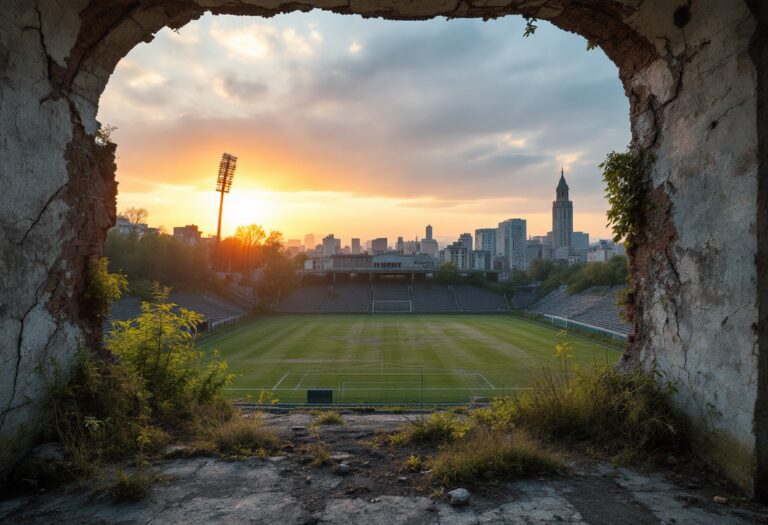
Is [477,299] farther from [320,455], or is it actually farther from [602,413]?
[320,455]

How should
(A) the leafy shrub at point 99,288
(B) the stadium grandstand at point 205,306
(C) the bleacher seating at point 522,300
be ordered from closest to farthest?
(A) the leafy shrub at point 99,288 < (B) the stadium grandstand at point 205,306 < (C) the bleacher seating at point 522,300

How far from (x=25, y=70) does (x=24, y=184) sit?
917 millimetres

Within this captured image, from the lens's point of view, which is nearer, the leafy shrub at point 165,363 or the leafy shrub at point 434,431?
the leafy shrub at point 434,431

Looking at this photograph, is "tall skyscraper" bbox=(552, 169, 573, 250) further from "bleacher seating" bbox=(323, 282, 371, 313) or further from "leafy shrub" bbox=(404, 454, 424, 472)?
"leafy shrub" bbox=(404, 454, 424, 472)

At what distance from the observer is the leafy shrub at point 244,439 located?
13.7ft

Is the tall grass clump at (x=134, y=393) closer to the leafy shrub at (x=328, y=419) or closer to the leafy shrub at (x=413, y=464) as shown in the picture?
the leafy shrub at (x=328, y=419)

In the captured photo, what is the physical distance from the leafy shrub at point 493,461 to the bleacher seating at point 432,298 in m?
49.4

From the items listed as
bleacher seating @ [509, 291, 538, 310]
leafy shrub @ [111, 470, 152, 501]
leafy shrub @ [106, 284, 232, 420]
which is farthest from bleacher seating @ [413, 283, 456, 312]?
leafy shrub @ [111, 470, 152, 501]

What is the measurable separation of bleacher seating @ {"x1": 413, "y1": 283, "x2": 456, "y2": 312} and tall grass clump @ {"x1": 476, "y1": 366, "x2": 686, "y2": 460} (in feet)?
159

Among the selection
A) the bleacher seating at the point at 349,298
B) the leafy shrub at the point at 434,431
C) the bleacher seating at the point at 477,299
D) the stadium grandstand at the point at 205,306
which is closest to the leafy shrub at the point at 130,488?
the leafy shrub at the point at 434,431

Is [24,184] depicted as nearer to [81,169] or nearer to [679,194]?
[81,169]

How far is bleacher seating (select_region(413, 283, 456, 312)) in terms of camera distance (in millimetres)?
54250

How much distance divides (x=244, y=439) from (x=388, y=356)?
69.5ft

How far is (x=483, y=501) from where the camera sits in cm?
324
